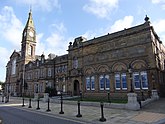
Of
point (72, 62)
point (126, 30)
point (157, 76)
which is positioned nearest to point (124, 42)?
point (126, 30)

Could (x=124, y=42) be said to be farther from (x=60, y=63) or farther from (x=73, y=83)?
(x=60, y=63)

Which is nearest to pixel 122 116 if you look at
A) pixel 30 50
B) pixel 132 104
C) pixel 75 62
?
pixel 132 104

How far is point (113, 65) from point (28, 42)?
36.2 m

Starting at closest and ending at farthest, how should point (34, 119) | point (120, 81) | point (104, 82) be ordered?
point (34, 119) < point (120, 81) < point (104, 82)

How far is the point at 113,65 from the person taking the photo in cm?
2547

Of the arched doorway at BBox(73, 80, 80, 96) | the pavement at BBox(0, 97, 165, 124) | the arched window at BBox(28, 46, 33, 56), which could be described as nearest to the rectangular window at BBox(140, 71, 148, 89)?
the pavement at BBox(0, 97, 165, 124)

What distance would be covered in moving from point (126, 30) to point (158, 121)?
18002 mm

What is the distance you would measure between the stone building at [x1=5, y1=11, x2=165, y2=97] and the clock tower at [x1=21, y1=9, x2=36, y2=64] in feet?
39.6

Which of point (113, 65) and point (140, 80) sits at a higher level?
point (113, 65)

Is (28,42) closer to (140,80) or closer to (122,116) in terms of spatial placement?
(140,80)

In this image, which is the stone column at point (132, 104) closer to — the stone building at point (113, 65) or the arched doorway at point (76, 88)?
the stone building at point (113, 65)

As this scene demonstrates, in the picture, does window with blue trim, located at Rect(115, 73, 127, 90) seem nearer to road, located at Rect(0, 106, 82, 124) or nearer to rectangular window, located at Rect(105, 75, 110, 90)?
rectangular window, located at Rect(105, 75, 110, 90)

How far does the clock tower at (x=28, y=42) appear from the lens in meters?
51.7

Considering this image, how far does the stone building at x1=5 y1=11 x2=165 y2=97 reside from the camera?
22.2 meters
